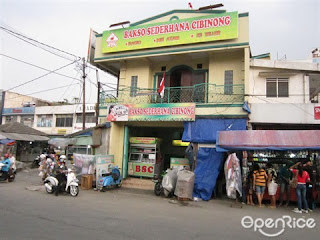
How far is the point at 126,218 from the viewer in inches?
286

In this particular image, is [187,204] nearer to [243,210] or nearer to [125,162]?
[243,210]

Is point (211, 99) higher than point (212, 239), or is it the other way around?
point (211, 99)

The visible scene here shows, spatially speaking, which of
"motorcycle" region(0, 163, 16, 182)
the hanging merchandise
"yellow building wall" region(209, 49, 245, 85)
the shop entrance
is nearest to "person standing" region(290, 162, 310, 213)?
the hanging merchandise

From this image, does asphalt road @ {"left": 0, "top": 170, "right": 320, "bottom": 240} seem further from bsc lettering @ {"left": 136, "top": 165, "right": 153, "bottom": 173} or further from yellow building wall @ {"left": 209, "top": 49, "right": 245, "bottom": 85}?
yellow building wall @ {"left": 209, "top": 49, "right": 245, "bottom": 85}

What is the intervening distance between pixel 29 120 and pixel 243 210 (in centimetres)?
3654

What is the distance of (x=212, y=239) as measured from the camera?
563 centimetres

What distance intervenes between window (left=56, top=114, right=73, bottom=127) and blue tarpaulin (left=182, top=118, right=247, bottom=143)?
2536 cm

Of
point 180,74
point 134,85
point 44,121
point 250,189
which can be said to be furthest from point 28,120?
point 250,189

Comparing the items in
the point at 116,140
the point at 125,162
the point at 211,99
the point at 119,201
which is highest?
the point at 211,99

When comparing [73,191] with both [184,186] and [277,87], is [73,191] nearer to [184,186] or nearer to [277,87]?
[184,186]

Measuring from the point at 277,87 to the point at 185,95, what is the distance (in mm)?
4981

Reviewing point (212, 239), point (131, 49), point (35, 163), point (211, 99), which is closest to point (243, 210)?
point (212, 239)

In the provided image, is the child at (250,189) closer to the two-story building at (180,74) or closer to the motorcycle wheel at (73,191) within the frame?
the two-story building at (180,74)

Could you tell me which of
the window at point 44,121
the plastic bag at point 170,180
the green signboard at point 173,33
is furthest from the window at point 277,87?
the window at point 44,121
